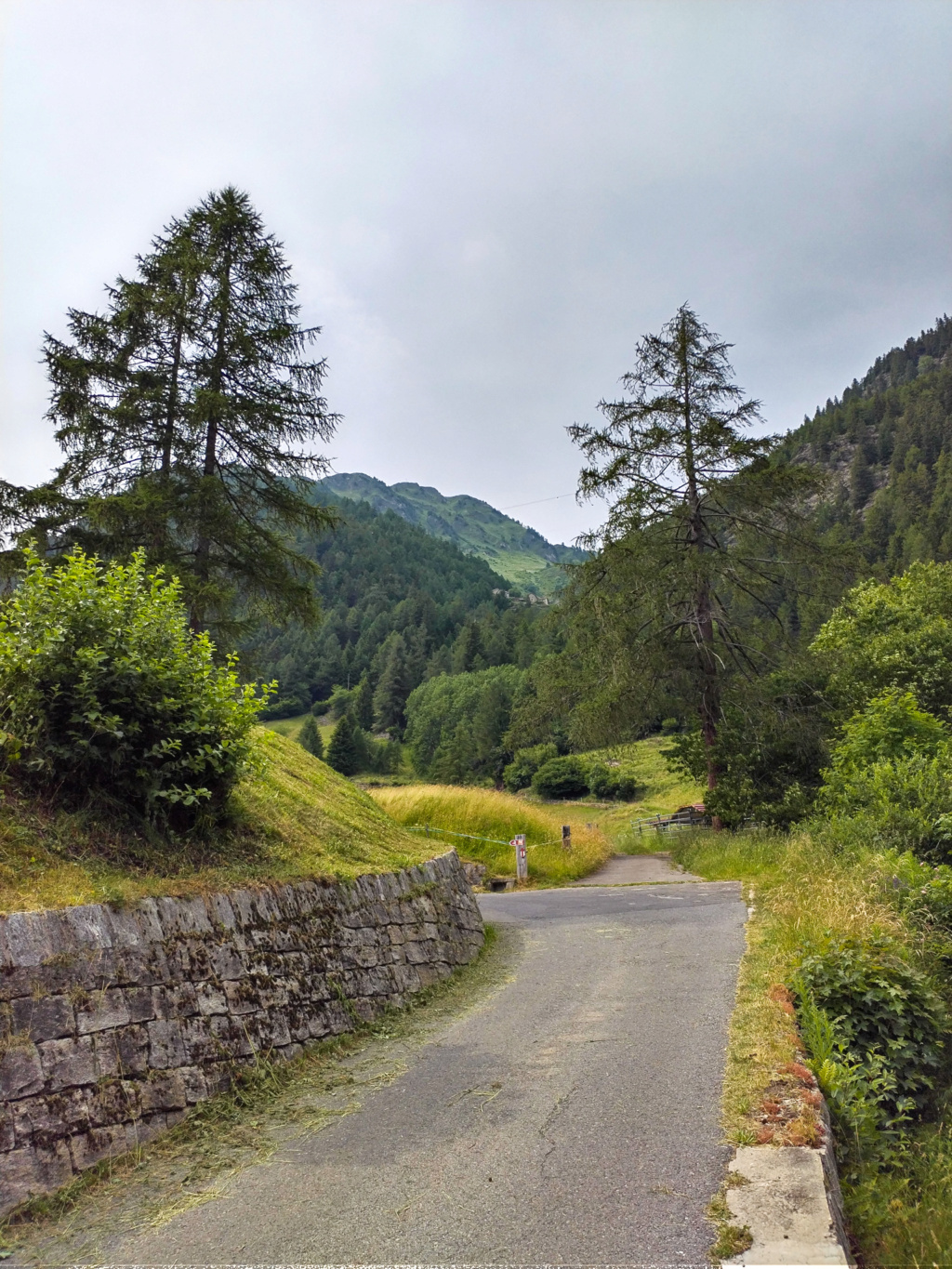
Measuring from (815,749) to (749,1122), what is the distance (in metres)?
19.0

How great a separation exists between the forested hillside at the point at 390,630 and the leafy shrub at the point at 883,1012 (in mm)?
99450

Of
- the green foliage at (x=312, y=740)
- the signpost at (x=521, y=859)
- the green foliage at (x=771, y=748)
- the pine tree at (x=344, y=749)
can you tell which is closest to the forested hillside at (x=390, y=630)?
the green foliage at (x=312, y=740)

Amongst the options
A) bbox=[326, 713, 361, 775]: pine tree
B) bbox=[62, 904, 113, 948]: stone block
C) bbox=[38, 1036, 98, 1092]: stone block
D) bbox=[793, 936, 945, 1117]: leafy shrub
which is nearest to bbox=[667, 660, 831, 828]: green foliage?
bbox=[793, 936, 945, 1117]: leafy shrub

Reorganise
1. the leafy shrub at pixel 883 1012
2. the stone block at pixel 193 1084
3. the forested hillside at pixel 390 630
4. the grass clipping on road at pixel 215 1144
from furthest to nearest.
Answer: the forested hillside at pixel 390 630 < the leafy shrub at pixel 883 1012 < the stone block at pixel 193 1084 < the grass clipping on road at pixel 215 1144

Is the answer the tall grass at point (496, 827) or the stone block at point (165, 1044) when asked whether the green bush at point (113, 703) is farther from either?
the tall grass at point (496, 827)

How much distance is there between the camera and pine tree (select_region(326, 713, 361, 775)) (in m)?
99.6

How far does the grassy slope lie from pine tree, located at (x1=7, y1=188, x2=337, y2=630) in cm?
474

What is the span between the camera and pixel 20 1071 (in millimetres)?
4348

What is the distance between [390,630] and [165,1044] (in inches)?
5428

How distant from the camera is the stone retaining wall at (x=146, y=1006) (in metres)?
4.41

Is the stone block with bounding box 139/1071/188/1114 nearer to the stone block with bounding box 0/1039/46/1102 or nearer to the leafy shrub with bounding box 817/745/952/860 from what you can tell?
the stone block with bounding box 0/1039/46/1102

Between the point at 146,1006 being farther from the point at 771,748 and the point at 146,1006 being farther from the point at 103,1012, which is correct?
the point at 771,748

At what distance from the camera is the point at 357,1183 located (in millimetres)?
4426

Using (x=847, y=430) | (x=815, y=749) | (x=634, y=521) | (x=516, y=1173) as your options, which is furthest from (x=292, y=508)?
(x=847, y=430)
